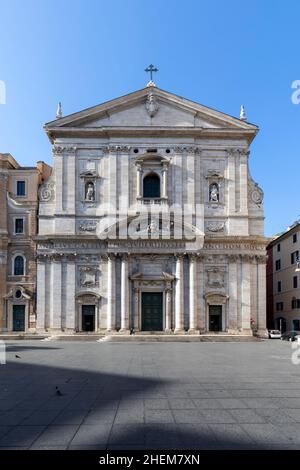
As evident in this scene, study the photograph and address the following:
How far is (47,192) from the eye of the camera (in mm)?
45469

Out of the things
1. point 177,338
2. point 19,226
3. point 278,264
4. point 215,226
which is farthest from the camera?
point 278,264

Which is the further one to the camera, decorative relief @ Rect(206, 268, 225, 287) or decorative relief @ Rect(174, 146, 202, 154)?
decorative relief @ Rect(174, 146, 202, 154)

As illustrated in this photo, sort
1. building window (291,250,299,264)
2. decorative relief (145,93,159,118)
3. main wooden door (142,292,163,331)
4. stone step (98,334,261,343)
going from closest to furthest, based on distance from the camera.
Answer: stone step (98,334,261,343) < main wooden door (142,292,163,331) < decorative relief (145,93,159,118) < building window (291,250,299,264)

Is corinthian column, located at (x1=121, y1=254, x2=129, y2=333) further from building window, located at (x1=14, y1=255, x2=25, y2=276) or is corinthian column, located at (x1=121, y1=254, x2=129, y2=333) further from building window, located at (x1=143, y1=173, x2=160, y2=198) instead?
building window, located at (x1=14, y1=255, x2=25, y2=276)

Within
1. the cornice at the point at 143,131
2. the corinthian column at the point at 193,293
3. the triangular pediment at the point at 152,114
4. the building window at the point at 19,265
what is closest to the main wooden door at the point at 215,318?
the corinthian column at the point at 193,293

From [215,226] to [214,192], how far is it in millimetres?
3096

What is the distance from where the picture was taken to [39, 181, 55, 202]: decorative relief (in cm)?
4534

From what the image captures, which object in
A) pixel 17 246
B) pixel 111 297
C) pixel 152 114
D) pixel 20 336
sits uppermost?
pixel 152 114

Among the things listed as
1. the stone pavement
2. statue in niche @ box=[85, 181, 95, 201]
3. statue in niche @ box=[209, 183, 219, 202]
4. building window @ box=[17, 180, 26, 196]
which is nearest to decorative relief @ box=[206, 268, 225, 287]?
statue in niche @ box=[209, 183, 219, 202]

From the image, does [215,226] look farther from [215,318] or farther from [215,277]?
[215,318]

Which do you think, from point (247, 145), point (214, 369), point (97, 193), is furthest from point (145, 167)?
point (214, 369)

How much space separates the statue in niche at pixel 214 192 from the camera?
149 feet

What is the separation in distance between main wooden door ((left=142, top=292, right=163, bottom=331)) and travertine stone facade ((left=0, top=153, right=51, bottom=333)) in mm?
10536

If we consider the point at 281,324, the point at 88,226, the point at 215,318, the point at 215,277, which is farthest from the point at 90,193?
Answer: the point at 281,324
